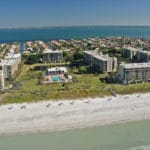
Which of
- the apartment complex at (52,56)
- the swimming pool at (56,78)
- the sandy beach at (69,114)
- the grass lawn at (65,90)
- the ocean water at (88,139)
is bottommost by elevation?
the ocean water at (88,139)

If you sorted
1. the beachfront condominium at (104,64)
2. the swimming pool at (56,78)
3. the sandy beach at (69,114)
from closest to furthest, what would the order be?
the sandy beach at (69,114), the swimming pool at (56,78), the beachfront condominium at (104,64)

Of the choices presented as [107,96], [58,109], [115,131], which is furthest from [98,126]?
[107,96]

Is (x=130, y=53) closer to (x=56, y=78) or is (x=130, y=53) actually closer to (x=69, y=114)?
(x=56, y=78)

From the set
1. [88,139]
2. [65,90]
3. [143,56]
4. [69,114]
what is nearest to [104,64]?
[143,56]

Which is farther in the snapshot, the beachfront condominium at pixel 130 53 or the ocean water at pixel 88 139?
the beachfront condominium at pixel 130 53

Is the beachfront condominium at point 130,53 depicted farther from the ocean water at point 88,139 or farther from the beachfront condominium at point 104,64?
the ocean water at point 88,139

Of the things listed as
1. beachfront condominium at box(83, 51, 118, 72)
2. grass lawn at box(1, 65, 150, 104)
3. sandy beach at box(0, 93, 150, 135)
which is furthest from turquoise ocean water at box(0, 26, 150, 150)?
beachfront condominium at box(83, 51, 118, 72)

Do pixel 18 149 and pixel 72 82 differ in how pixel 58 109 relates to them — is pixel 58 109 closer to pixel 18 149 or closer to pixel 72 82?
pixel 18 149

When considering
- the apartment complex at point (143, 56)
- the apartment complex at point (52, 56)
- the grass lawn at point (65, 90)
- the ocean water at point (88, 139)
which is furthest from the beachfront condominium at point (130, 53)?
the ocean water at point (88, 139)
